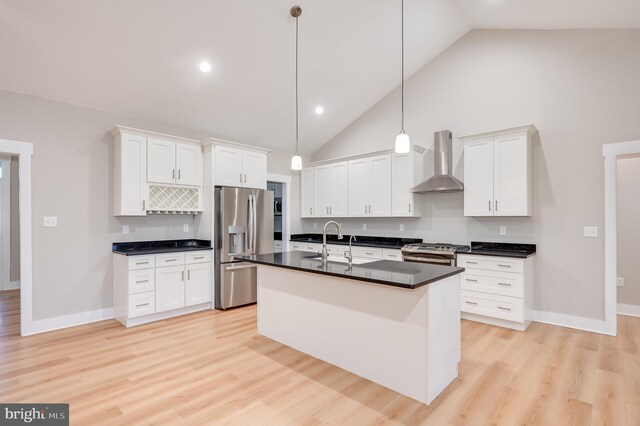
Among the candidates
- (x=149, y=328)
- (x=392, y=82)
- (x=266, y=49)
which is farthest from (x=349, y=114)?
(x=149, y=328)

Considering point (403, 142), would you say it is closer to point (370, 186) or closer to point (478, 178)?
point (478, 178)

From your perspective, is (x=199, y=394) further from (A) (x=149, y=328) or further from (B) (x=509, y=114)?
(B) (x=509, y=114)

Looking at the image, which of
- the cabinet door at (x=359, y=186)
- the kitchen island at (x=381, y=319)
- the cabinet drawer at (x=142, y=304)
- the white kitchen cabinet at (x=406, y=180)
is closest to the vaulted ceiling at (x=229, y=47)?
the cabinet door at (x=359, y=186)

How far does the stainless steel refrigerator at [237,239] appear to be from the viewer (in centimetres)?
475

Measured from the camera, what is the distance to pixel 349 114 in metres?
6.00

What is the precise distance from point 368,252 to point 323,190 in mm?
1664

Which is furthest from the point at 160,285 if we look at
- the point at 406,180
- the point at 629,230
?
the point at 629,230

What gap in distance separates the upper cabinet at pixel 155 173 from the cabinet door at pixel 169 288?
0.83 metres

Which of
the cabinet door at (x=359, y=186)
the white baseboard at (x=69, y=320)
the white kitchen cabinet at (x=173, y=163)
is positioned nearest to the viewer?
the white baseboard at (x=69, y=320)

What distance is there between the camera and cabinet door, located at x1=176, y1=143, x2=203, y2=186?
15.1 feet

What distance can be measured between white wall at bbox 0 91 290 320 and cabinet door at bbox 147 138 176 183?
0.50m

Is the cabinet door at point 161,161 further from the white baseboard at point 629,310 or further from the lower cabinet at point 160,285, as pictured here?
the white baseboard at point 629,310

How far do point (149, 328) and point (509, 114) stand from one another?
543 cm

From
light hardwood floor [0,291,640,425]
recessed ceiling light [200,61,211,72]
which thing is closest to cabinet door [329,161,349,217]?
recessed ceiling light [200,61,211,72]
